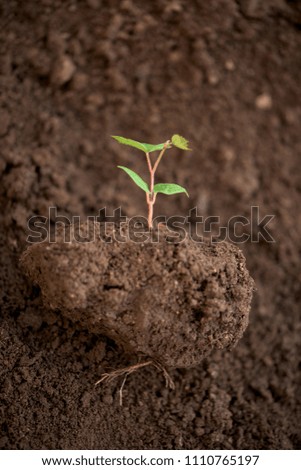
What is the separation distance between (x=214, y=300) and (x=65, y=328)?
1.19ft

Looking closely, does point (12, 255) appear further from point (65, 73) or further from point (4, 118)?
point (65, 73)

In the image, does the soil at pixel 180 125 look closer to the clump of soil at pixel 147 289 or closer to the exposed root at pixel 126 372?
the exposed root at pixel 126 372

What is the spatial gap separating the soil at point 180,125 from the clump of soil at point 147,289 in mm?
237

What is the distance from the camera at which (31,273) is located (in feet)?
3.71

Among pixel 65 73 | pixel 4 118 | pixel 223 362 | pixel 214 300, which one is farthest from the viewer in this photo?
pixel 65 73

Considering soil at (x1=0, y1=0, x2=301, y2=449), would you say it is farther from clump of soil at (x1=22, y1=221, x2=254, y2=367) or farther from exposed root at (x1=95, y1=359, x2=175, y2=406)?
clump of soil at (x1=22, y1=221, x2=254, y2=367)

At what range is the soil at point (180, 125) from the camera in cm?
148

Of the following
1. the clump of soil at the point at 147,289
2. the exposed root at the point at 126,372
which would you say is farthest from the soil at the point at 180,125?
the clump of soil at the point at 147,289

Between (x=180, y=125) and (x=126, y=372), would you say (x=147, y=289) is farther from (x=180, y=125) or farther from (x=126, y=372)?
(x=180, y=125)

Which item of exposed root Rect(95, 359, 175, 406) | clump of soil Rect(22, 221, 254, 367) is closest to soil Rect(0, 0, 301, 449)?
exposed root Rect(95, 359, 175, 406)

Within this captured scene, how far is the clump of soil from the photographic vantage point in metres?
1.04

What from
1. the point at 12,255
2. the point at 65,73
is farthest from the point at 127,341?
the point at 65,73

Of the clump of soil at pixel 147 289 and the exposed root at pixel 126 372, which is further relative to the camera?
the exposed root at pixel 126 372
